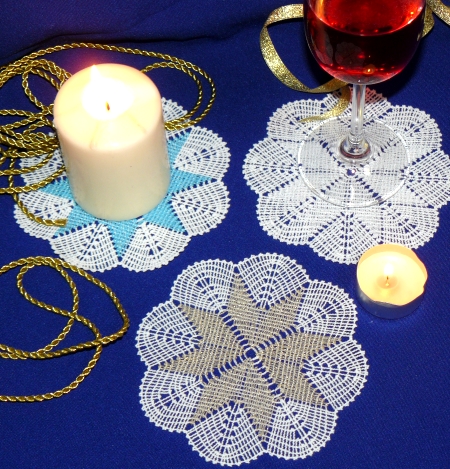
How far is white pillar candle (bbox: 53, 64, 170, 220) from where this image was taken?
85cm

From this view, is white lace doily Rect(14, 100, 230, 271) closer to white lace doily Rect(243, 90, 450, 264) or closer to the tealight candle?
white lace doily Rect(243, 90, 450, 264)

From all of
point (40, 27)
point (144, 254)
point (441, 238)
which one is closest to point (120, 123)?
point (144, 254)

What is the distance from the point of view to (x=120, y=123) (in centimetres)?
85

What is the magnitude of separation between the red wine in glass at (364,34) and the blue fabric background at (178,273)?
196mm

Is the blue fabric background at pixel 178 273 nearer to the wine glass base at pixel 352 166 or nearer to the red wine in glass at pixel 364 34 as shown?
the wine glass base at pixel 352 166

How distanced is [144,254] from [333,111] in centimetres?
29

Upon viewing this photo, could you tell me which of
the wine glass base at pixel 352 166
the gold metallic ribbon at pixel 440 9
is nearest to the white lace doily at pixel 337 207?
the wine glass base at pixel 352 166

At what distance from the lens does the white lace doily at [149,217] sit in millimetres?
920

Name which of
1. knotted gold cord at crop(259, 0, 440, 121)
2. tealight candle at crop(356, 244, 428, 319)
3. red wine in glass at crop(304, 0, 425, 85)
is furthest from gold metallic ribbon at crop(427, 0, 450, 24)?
→ tealight candle at crop(356, 244, 428, 319)

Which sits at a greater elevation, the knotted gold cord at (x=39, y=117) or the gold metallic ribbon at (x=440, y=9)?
the gold metallic ribbon at (x=440, y=9)

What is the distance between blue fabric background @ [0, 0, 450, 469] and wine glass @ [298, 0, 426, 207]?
62 millimetres

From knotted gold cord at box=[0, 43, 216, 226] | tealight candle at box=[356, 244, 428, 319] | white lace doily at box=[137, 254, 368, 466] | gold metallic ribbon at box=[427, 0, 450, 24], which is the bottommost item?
white lace doily at box=[137, 254, 368, 466]

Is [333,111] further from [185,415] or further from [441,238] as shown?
[185,415]

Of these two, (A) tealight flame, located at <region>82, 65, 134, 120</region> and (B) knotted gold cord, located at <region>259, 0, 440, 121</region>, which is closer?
(A) tealight flame, located at <region>82, 65, 134, 120</region>
